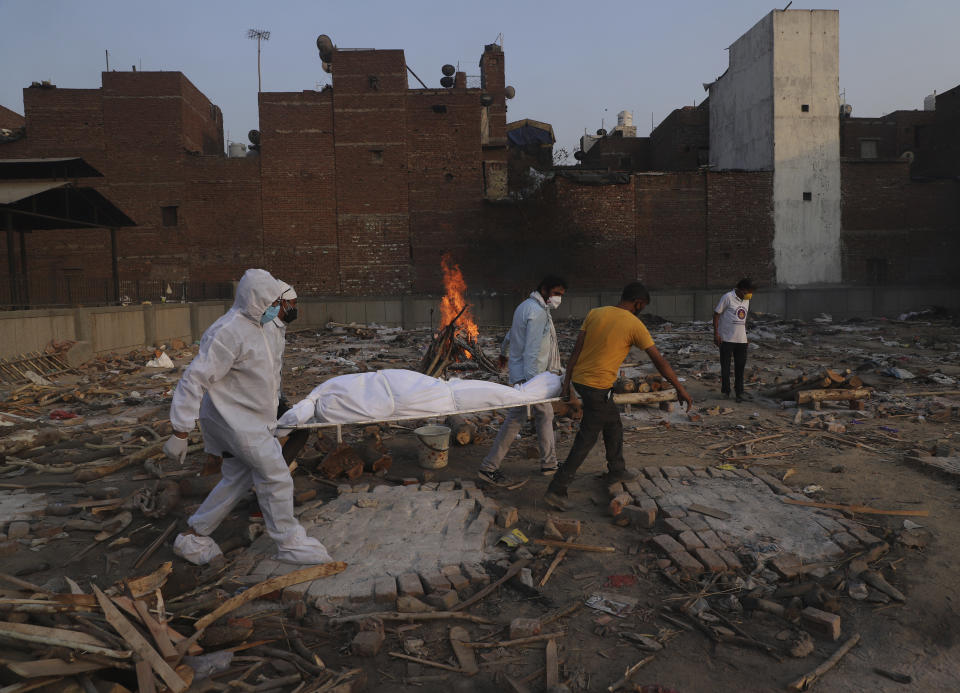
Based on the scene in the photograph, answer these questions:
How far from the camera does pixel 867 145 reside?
107ft

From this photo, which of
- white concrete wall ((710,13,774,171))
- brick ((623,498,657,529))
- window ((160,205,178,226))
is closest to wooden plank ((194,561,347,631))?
brick ((623,498,657,529))

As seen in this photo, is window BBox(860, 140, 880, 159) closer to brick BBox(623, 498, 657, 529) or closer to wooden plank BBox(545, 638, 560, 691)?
brick BBox(623, 498, 657, 529)

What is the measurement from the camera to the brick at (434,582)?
3665 mm

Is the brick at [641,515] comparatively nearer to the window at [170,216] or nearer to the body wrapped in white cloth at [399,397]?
the body wrapped in white cloth at [399,397]

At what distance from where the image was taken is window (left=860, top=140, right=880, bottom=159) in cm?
3269

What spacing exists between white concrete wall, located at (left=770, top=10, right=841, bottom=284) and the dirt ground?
1808 centimetres

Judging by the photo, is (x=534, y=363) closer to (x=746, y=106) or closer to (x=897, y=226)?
(x=746, y=106)

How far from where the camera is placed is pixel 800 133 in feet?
84.2

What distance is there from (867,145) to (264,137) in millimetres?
31344

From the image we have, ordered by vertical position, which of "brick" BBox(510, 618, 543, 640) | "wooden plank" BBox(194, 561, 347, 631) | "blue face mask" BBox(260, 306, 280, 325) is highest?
"blue face mask" BBox(260, 306, 280, 325)

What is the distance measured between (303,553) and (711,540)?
2.81m

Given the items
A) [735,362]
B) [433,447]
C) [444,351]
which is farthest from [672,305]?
[433,447]

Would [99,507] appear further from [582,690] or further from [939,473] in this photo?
[939,473]

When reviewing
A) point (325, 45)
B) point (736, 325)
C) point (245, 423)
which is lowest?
point (245, 423)
